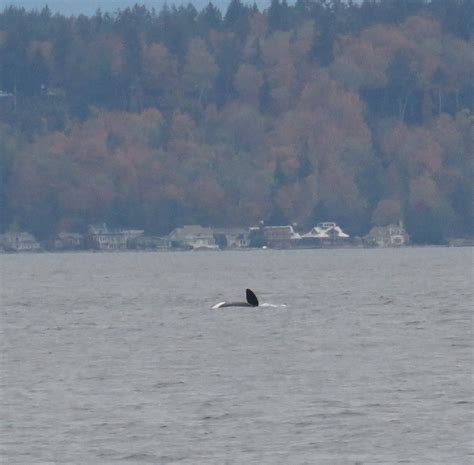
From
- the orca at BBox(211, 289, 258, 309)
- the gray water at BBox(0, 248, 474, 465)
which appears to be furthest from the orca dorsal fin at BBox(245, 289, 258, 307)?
the gray water at BBox(0, 248, 474, 465)

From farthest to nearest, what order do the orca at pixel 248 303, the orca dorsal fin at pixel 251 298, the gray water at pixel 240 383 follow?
the orca at pixel 248 303
the orca dorsal fin at pixel 251 298
the gray water at pixel 240 383

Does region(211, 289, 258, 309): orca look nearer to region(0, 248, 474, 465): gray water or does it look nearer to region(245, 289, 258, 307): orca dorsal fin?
region(245, 289, 258, 307): orca dorsal fin

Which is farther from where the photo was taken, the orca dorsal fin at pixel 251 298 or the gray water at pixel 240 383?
the orca dorsal fin at pixel 251 298

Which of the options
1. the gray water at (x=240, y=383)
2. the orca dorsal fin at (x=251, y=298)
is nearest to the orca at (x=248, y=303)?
the orca dorsal fin at (x=251, y=298)

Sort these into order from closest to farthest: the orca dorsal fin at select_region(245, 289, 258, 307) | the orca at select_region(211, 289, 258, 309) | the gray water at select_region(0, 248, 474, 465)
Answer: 1. the gray water at select_region(0, 248, 474, 465)
2. the orca dorsal fin at select_region(245, 289, 258, 307)
3. the orca at select_region(211, 289, 258, 309)

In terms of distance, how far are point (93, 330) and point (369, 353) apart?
43.5 feet

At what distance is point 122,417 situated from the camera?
3594 centimetres

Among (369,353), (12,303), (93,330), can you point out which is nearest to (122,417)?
(369,353)

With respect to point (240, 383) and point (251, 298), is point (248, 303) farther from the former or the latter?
point (240, 383)

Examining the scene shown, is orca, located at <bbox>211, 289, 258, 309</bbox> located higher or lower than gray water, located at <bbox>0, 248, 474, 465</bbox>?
higher

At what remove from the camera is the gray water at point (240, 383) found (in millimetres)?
32688

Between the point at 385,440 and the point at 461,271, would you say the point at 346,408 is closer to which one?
the point at 385,440

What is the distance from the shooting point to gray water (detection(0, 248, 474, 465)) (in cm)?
3269

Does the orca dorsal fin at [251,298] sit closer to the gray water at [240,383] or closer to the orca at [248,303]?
the orca at [248,303]
